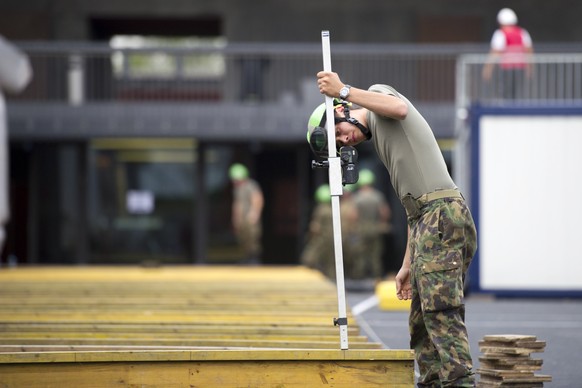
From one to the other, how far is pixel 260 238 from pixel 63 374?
20.5 m

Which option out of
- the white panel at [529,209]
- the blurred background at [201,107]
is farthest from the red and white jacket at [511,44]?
the blurred background at [201,107]

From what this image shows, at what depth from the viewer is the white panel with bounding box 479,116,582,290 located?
17.0m

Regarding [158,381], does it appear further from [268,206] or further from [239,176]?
[268,206]

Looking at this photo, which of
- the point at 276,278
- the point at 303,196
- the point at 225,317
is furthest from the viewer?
the point at 303,196

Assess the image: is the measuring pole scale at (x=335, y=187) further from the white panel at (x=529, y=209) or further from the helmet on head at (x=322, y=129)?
the white panel at (x=529, y=209)

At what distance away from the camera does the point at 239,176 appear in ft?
80.9

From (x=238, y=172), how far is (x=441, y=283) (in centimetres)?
1884

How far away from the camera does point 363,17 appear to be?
29.6 meters

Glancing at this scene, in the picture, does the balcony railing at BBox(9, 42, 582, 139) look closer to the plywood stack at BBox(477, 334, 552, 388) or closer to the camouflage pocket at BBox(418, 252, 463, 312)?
the plywood stack at BBox(477, 334, 552, 388)

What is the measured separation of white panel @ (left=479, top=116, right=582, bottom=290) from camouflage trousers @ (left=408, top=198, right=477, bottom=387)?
1061cm

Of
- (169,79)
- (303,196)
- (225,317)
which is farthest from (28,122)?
(225,317)

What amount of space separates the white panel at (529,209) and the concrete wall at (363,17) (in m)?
12.7

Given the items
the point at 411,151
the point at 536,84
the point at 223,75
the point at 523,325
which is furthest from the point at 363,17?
the point at 411,151

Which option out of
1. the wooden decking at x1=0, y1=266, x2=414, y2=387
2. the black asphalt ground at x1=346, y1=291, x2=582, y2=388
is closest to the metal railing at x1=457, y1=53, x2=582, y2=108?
the black asphalt ground at x1=346, y1=291, x2=582, y2=388
